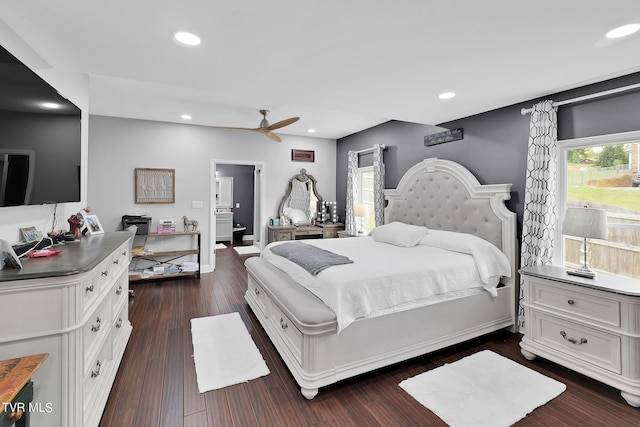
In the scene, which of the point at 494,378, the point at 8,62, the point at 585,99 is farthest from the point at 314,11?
the point at 494,378

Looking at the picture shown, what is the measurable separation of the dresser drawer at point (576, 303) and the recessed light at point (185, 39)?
317 cm

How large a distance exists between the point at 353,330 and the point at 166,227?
3874 millimetres

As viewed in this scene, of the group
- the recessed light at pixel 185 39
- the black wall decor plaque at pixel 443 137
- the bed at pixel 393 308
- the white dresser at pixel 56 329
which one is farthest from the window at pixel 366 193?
the white dresser at pixel 56 329

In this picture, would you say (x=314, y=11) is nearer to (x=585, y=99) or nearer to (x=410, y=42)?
(x=410, y=42)

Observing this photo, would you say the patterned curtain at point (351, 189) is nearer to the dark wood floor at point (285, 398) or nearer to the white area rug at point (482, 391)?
the dark wood floor at point (285, 398)

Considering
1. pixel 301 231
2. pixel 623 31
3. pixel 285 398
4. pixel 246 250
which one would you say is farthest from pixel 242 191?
pixel 623 31

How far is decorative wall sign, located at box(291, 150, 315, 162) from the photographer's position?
592 centimetres

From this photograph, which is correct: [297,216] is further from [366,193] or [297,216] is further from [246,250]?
[246,250]

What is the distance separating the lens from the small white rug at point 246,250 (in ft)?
22.7

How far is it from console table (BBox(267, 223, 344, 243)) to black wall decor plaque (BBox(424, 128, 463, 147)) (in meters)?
2.46

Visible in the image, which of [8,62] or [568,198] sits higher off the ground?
[8,62]

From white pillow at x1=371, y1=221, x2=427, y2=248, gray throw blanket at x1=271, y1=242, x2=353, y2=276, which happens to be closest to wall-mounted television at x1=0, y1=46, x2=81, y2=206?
gray throw blanket at x1=271, y1=242, x2=353, y2=276

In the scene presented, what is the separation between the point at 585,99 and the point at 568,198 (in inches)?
35.3

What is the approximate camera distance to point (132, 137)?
470cm
